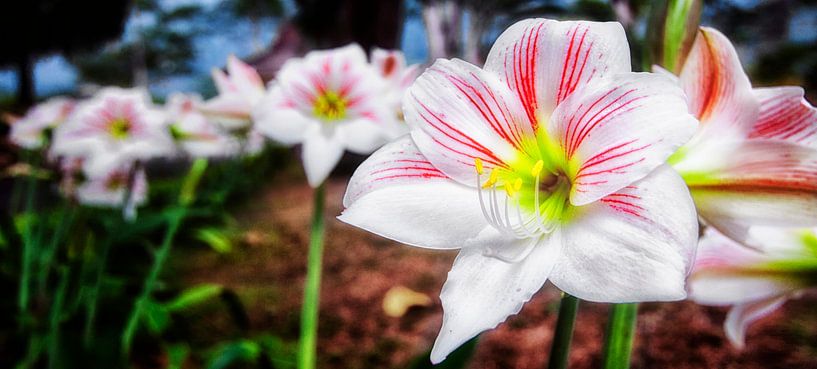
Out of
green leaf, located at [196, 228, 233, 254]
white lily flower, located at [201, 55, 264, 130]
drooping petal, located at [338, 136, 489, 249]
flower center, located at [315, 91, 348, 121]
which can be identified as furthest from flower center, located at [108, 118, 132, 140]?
green leaf, located at [196, 228, 233, 254]

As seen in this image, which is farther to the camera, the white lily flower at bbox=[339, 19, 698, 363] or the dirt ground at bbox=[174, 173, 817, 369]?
the dirt ground at bbox=[174, 173, 817, 369]

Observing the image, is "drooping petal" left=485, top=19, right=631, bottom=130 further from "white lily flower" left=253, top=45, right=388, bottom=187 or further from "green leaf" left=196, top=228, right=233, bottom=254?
"green leaf" left=196, top=228, right=233, bottom=254

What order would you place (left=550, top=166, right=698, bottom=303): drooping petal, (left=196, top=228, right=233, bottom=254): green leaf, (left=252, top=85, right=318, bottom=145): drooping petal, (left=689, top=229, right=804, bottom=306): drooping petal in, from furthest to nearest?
(left=196, top=228, right=233, bottom=254): green leaf → (left=252, top=85, right=318, bottom=145): drooping petal → (left=689, top=229, right=804, bottom=306): drooping petal → (left=550, top=166, right=698, bottom=303): drooping petal

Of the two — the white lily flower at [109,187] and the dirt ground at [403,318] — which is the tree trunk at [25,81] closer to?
the dirt ground at [403,318]

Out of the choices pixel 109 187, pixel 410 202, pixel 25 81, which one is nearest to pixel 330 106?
pixel 410 202

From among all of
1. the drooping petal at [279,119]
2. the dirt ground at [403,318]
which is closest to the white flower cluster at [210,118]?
the drooping petal at [279,119]

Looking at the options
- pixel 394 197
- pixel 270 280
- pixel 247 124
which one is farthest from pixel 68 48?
pixel 394 197

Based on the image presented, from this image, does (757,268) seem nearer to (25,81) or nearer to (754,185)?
(754,185)
